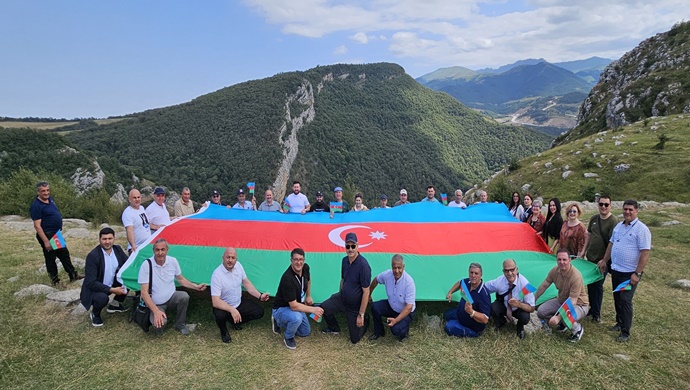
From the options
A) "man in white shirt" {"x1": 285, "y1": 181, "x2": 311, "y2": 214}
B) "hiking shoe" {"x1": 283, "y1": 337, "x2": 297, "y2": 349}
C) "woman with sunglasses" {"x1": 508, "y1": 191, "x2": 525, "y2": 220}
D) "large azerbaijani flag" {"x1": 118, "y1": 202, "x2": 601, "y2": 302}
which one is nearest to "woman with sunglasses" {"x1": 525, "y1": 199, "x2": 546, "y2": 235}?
"large azerbaijani flag" {"x1": 118, "y1": 202, "x2": 601, "y2": 302}

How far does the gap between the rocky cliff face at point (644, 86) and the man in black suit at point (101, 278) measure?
146ft

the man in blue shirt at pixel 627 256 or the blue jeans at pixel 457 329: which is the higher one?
the man in blue shirt at pixel 627 256

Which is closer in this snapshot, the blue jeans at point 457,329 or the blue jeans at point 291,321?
the blue jeans at point 291,321

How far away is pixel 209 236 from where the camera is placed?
8.64 m

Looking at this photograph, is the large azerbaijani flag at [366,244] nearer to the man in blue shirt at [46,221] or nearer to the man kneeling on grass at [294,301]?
the man kneeling on grass at [294,301]

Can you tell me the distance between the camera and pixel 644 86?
130 feet

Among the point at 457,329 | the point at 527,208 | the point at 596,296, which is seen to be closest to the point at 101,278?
the point at 457,329

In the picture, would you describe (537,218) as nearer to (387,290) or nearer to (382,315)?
(387,290)

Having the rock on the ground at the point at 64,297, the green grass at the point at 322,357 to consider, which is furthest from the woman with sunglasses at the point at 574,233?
the rock on the ground at the point at 64,297

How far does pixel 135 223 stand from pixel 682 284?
12.3 metres

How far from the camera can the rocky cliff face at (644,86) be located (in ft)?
119

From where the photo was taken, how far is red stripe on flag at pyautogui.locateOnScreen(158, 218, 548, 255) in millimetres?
8156

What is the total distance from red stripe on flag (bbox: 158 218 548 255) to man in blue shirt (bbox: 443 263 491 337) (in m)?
1.90

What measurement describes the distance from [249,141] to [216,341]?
81.2 m
